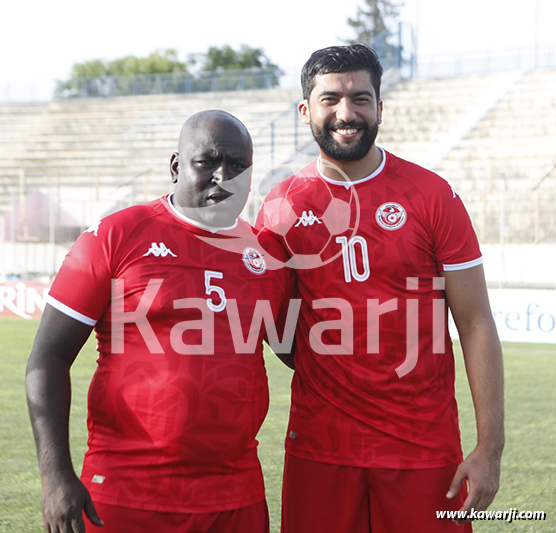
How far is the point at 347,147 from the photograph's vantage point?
2934 millimetres

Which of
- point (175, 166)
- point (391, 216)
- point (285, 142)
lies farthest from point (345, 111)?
point (285, 142)

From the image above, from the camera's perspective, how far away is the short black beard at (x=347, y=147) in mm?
2930

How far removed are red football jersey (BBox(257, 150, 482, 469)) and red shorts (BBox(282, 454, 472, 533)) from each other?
0.04 metres

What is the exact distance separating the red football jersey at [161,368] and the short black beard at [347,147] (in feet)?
2.12

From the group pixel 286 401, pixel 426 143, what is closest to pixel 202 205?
pixel 286 401

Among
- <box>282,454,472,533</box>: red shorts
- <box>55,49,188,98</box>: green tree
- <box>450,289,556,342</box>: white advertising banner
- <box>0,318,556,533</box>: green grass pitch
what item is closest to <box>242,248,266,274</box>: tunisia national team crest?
<box>282,454,472,533</box>: red shorts

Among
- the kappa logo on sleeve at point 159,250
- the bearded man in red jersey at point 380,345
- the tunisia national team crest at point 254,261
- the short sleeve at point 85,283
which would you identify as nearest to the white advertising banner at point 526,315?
the bearded man in red jersey at point 380,345

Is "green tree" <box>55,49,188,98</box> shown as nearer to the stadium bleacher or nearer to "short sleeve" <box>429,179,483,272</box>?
the stadium bleacher

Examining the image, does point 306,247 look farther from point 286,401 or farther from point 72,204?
point 72,204

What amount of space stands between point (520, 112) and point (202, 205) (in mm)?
21669

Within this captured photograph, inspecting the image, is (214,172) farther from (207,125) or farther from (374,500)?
(374,500)

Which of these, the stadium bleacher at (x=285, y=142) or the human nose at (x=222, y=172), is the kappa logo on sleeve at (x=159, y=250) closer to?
the human nose at (x=222, y=172)

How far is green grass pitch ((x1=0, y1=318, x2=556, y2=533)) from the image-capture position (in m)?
4.82

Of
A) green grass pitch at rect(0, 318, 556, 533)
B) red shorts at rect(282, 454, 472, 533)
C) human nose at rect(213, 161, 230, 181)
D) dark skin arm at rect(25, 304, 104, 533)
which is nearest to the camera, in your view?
dark skin arm at rect(25, 304, 104, 533)
